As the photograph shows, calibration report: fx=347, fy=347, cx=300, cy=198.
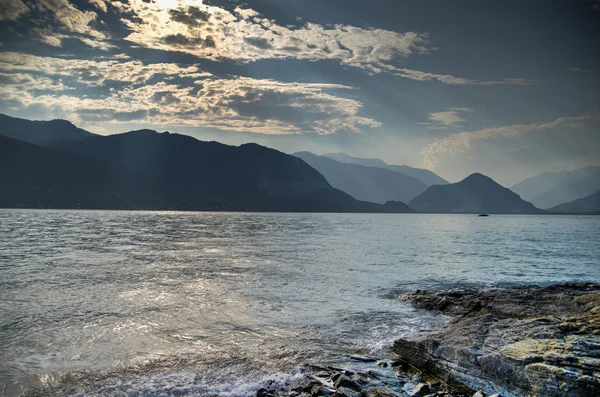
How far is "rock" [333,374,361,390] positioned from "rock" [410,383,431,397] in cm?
181

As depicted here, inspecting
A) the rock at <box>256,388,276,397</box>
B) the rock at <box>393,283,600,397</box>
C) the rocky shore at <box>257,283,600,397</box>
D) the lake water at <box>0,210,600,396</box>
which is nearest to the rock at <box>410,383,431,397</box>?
the rocky shore at <box>257,283,600,397</box>

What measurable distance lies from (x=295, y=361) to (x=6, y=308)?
724 inches

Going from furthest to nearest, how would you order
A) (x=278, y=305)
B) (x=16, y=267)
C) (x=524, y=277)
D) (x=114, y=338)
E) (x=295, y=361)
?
(x=524, y=277)
(x=16, y=267)
(x=278, y=305)
(x=114, y=338)
(x=295, y=361)

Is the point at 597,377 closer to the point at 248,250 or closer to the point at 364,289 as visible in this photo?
the point at 364,289

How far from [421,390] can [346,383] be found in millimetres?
2547

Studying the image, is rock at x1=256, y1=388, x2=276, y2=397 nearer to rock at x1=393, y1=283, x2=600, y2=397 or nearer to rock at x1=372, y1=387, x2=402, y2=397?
rock at x1=372, y1=387, x2=402, y2=397

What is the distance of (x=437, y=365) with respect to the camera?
13.7 metres

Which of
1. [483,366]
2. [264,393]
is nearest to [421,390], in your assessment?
[483,366]

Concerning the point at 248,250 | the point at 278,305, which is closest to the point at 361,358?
the point at 278,305

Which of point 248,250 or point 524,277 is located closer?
point 524,277

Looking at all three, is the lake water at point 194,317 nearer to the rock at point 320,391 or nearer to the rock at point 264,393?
the rock at point 264,393

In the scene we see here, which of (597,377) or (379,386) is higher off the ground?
(597,377)

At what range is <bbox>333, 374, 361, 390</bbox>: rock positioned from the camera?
11.7 m

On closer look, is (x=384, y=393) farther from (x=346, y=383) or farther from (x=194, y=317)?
(x=194, y=317)
